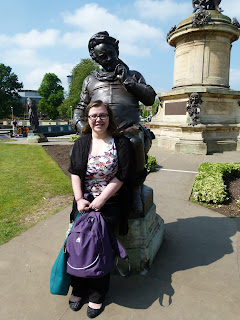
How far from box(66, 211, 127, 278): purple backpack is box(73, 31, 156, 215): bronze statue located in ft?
2.58

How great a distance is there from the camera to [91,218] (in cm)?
213

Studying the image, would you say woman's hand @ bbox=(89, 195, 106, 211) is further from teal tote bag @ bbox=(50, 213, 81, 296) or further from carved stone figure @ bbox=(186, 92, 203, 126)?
carved stone figure @ bbox=(186, 92, 203, 126)

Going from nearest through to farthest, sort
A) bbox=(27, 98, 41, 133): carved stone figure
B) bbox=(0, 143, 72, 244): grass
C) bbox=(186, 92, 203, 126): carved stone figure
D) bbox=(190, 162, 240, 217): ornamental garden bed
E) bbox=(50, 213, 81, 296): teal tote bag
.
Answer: bbox=(50, 213, 81, 296): teal tote bag < bbox=(0, 143, 72, 244): grass < bbox=(190, 162, 240, 217): ornamental garden bed < bbox=(186, 92, 203, 126): carved stone figure < bbox=(27, 98, 41, 133): carved stone figure

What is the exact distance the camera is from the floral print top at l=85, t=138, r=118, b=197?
7.52 ft

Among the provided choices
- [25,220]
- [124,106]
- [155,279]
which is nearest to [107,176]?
[124,106]

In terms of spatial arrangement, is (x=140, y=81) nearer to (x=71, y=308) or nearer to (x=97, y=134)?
(x=97, y=134)

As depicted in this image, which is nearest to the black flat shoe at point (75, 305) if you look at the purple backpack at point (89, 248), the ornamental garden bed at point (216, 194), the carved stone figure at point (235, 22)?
the purple backpack at point (89, 248)

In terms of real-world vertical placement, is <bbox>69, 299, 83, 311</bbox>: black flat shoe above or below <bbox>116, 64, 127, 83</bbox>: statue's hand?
below

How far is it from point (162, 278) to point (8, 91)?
5965cm

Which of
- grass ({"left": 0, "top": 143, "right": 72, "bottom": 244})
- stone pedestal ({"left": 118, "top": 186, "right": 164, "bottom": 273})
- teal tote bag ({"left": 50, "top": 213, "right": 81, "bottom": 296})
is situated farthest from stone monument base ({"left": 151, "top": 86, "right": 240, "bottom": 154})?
teal tote bag ({"left": 50, "top": 213, "right": 81, "bottom": 296})

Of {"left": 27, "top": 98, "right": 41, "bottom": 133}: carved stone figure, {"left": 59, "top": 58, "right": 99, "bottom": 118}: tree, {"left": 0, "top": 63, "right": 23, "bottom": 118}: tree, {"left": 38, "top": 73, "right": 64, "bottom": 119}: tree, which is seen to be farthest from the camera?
{"left": 38, "top": 73, "right": 64, "bottom": 119}: tree

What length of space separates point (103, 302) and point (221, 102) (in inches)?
462

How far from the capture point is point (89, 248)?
1996 mm

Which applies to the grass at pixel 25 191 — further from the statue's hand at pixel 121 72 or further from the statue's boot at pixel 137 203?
the statue's hand at pixel 121 72
